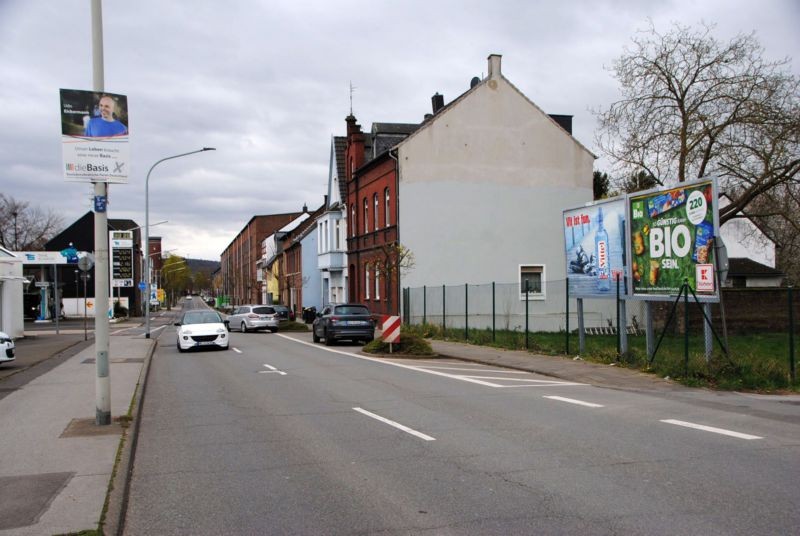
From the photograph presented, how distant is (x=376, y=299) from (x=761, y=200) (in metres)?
19.5

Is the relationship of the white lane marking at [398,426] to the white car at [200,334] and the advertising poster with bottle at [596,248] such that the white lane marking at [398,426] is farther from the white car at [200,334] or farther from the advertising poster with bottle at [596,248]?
the white car at [200,334]

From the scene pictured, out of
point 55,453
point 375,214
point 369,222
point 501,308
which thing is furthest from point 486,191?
point 55,453

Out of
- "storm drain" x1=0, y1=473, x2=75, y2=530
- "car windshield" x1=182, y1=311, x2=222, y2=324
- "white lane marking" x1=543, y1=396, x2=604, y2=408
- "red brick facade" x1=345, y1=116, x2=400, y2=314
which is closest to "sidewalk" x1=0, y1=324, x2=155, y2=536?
"storm drain" x1=0, y1=473, x2=75, y2=530

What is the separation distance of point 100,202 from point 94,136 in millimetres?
814

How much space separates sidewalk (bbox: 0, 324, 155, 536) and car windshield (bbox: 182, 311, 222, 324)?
9621 millimetres

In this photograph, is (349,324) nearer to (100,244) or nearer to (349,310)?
(349,310)

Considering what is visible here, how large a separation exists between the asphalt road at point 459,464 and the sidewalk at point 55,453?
15.3 inches

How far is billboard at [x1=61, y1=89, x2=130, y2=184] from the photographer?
28.7 ft

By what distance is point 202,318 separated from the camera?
25625 mm

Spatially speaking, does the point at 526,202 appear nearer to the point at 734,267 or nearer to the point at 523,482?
the point at 734,267

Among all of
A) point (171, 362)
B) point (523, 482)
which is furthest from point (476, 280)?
point (523, 482)

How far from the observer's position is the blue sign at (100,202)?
8.98 metres

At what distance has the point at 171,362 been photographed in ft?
68.0

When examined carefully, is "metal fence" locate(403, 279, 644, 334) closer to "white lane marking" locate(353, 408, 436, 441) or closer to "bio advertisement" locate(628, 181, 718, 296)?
"bio advertisement" locate(628, 181, 718, 296)
